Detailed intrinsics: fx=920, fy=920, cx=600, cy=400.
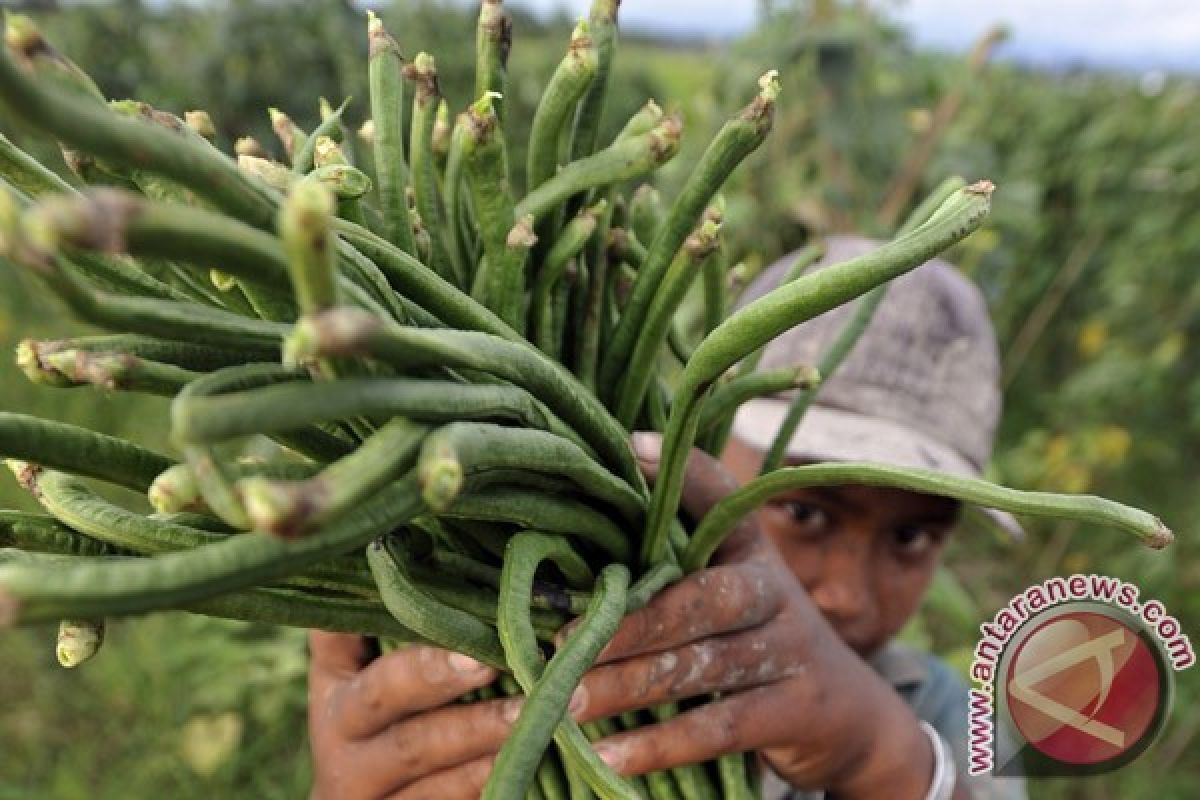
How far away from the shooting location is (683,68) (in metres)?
7.97

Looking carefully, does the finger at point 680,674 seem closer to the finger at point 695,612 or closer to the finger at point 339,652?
the finger at point 695,612

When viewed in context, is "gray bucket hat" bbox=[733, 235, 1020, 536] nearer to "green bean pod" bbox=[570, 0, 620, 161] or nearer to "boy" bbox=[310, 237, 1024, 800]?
"boy" bbox=[310, 237, 1024, 800]

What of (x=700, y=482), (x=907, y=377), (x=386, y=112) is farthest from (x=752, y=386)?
(x=907, y=377)

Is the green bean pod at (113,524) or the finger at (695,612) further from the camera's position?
the finger at (695,612)

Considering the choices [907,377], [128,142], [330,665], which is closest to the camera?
[128,142]

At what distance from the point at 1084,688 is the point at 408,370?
2.22 ft

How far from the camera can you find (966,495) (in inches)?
19.8

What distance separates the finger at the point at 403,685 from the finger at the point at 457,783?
0.05m

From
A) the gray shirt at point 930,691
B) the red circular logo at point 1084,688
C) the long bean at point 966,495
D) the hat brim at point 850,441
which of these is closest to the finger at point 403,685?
the long bean at point 966,495

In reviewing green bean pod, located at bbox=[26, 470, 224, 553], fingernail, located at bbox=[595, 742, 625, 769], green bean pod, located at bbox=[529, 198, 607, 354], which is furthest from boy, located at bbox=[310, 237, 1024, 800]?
green bean pod, located at bbox=[26, 470, 224, 553]

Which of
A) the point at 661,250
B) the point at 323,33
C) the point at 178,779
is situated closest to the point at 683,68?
the point at 323,33

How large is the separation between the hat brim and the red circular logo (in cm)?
30

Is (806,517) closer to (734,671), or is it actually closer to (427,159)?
(734,671)

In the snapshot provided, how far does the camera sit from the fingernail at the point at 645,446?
0.62 metres
